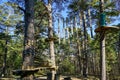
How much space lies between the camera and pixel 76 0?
13438 millimetres

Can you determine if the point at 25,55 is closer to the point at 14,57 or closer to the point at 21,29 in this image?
the point at 21,29

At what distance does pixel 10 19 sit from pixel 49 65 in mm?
30807

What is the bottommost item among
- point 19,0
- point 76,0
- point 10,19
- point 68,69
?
point 68,69

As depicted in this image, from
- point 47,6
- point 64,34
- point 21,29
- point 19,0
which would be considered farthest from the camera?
point 64,34

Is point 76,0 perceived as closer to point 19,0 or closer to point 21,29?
point 19,0

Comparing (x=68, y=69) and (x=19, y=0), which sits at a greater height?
(x=19, y=0)

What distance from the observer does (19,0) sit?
8.45 metres

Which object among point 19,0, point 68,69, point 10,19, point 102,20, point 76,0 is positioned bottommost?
point 68,69

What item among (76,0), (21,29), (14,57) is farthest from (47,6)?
(14,57)

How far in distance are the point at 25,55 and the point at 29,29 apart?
723 millimetres

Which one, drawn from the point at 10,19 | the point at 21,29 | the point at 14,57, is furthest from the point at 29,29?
the point at 14,57

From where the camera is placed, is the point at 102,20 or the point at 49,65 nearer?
the point at 49,65

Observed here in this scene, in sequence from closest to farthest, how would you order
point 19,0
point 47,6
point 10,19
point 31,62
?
point 31,62 → point 19,0 → point 47,6 → point 10,19

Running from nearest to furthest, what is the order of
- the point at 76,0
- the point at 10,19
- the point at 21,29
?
the point at 76,0 < the point at 21,29 < the point at 10,19
